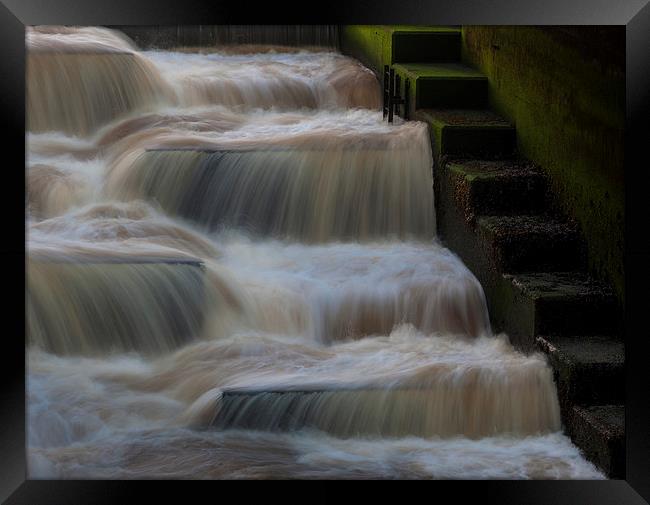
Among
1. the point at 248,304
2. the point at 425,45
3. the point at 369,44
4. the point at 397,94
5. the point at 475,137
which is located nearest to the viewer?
the point at 248,304

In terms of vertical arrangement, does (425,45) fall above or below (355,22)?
above

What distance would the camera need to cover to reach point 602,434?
13.5 ft

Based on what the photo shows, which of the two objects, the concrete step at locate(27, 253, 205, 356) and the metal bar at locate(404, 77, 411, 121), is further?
the metal bar at locate(404, 77, 411, 121)

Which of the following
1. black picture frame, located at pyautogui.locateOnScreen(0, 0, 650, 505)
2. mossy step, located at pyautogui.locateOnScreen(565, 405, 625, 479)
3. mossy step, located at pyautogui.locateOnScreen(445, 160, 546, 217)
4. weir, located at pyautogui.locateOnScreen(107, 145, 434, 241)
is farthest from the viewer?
weir, located at pyautogui.locateOnScreen(107, 145, 434, 241)

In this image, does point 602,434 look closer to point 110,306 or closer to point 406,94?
point 110,306

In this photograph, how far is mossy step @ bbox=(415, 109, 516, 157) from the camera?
235 inches

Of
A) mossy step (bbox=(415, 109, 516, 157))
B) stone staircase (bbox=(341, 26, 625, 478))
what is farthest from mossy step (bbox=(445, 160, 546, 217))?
mossy step (bbox=(415, 109, 516, 157))

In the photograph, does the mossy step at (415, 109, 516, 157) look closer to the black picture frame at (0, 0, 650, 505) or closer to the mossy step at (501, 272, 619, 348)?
the mossy step at (501, 272, 619, 348)

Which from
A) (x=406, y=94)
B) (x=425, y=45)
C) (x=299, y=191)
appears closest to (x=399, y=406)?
(x=299, y=191)

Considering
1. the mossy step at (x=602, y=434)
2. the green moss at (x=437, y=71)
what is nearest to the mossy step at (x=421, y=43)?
the green moss at (x=437, y=71)

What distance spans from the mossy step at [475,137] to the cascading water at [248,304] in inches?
8.5

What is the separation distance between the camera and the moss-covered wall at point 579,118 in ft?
15.3

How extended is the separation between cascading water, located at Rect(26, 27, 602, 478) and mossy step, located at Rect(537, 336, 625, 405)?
0.36ft

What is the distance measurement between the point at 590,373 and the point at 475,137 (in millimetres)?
1894
